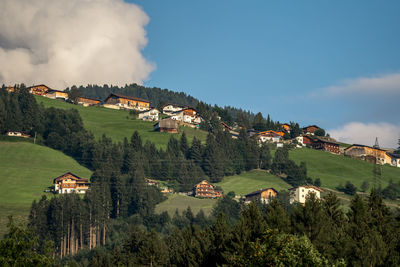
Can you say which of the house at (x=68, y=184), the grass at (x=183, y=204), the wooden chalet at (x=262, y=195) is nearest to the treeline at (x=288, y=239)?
the grass at (x=183, y=204)

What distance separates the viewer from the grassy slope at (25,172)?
141m

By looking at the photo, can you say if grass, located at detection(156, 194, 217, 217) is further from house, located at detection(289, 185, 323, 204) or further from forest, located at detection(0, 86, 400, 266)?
house, located at detection(289, 185, 323, 204)

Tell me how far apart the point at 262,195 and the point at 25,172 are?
75.5m

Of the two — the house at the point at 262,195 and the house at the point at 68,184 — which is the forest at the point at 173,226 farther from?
the house at the point at 68,184

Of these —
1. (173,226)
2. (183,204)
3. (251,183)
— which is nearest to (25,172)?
(183,204)

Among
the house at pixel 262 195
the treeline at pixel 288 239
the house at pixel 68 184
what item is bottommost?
the treeline at pixel 288 239

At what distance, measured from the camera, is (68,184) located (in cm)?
15800

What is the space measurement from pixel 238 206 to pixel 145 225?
29386 millimetres

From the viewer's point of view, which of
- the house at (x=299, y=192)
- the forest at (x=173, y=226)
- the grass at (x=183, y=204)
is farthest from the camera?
the house at (x=299, y=192)

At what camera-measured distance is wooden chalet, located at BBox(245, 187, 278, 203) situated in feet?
543

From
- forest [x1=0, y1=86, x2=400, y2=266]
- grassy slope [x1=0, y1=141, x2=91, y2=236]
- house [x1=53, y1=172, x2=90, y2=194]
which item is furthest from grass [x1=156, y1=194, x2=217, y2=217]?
grassy slope [x1=0, y1=141, x2=91, y2=236]

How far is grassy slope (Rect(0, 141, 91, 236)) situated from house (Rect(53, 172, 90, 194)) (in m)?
4.16

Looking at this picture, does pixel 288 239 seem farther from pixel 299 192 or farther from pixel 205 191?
pixel 205 191

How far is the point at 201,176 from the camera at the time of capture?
19150 centimetres
